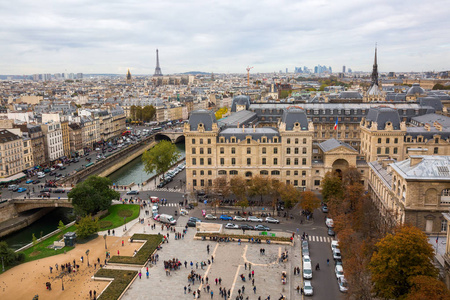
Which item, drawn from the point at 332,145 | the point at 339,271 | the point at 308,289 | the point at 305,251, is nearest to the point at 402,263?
the point at 308,289

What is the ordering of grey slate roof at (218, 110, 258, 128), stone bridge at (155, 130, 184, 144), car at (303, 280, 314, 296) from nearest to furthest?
car at (303, 280, 314, 296) < grey slate roof at (218, 110, 258, 128) < stone bridge at (155, 130, 184, 144)

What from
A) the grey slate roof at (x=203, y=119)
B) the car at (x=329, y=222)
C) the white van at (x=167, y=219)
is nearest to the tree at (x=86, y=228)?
the white van at (x=167, y=219)

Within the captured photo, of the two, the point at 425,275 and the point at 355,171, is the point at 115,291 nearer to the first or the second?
the point at 425,275

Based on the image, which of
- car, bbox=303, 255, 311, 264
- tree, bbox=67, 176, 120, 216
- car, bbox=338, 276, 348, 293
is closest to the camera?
car, bbox=338, 276, 348, 293

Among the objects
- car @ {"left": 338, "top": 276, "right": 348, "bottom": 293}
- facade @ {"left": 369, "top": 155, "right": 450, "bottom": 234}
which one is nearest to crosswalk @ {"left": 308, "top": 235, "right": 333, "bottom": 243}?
facade @ {"left": 369, "top": 155, "right": 450, "bottom": 234}

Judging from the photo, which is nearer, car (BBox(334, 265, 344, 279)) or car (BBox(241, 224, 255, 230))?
car (BBox(334, 265, 344, 279))

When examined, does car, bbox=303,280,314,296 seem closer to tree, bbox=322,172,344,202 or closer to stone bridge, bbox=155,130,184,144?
tree, bbox=322,172,344,202

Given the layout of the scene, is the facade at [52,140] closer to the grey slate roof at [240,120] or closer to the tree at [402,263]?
the grey slate roof at [240,120]
